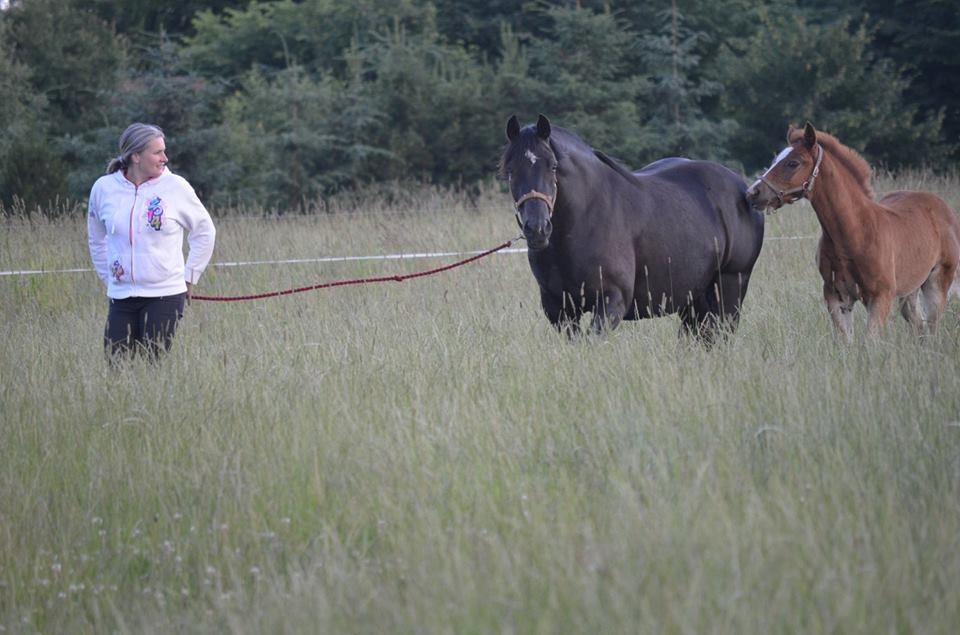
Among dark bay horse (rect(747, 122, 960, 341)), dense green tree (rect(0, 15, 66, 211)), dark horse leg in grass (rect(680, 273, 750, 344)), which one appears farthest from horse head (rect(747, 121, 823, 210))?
dense green tree (rect(0, 15, 66, 211))

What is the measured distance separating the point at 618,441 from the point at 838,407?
42.1 inches

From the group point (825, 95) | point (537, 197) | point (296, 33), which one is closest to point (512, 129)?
point (537, 197)

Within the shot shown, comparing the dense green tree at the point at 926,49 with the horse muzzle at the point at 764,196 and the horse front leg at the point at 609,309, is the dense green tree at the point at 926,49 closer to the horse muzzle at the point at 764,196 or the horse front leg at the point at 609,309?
the horse muzzle at the point at 764,196

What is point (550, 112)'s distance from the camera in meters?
24.9

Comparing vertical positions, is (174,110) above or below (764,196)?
above

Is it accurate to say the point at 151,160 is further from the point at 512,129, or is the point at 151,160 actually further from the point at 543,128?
the point at 543,128

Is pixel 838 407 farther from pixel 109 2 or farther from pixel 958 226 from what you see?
pixel 109 2

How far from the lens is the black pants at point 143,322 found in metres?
6.58

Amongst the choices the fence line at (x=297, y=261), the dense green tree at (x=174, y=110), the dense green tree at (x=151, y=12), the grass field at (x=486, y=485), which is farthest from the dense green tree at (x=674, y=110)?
the grass field at (x=486, y=485)

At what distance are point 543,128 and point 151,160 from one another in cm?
232

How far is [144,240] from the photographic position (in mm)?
6457

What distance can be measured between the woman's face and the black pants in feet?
2.41

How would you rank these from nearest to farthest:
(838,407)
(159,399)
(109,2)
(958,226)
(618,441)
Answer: (618,441)
(838,407)
(159,399)
(958,226)
(109,2)

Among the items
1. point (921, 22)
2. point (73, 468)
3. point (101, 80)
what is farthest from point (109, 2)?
point (73, 468)
